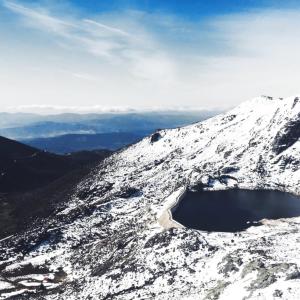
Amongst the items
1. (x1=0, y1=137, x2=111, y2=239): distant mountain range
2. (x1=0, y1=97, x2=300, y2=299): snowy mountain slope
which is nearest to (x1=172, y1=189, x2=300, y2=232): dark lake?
(x1=0, y1=97, x2=300, y2=299): snowy mountain slope

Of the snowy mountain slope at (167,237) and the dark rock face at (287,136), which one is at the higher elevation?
the dark rock face at (287,136)

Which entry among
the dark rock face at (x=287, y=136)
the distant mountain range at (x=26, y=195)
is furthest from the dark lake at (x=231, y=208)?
the distant mountain range at (x=26, y=195)

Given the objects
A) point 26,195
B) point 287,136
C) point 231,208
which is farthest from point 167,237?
point 26,195

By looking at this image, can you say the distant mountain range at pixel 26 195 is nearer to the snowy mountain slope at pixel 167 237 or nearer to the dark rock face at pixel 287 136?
the snowy mountain slope at pixel 167 237

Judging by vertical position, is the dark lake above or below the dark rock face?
below

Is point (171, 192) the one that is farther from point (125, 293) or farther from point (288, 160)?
point (125, 293)

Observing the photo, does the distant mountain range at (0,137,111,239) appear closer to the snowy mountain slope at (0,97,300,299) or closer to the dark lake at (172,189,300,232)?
the snowy mountain slope at (0,97,300,299)
